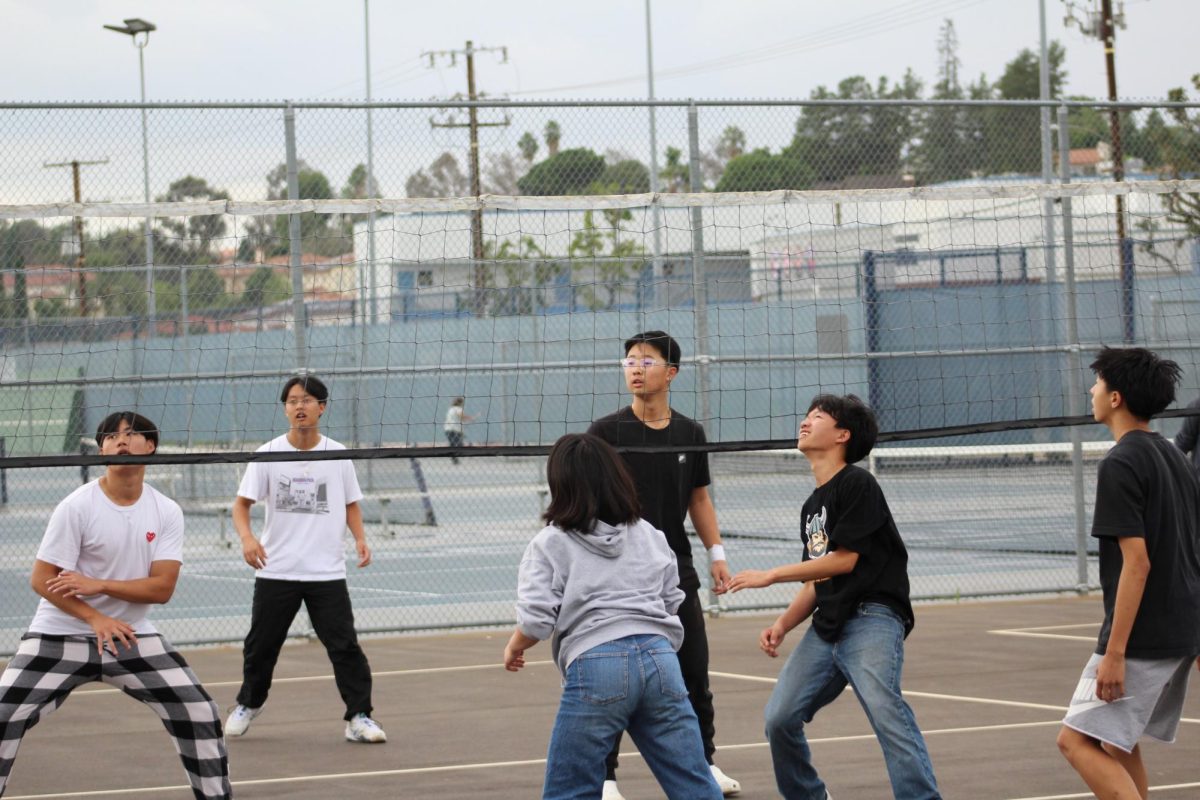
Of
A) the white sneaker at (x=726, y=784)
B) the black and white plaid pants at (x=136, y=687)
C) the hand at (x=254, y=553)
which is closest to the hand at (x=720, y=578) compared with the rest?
the white sneaker at (x=726, y=784)

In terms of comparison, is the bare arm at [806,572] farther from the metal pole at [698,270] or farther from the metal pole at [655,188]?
the metal pole at [698,270]

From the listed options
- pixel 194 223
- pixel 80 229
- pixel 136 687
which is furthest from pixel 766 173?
pixel 136 687

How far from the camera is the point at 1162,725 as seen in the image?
5.33m

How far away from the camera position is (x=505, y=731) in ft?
27.6

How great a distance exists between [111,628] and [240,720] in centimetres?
268

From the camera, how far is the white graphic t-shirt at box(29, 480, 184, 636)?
19.2 feet

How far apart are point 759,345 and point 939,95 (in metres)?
69.3

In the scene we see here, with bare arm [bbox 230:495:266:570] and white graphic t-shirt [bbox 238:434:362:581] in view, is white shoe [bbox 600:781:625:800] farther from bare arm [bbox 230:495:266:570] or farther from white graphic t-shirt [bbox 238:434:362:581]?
white graphic t-shirt [bbox 238:434:362:581]

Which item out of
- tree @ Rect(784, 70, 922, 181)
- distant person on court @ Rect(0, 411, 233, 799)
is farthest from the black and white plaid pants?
tree @ Rect(784, 70, 922, 181)

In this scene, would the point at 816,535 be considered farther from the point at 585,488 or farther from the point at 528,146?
the point at 528,146

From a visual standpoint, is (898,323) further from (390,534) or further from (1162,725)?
(1162,725)

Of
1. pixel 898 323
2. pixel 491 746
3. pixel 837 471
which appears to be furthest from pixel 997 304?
pixel 837 471

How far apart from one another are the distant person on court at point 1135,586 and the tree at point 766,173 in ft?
25.7

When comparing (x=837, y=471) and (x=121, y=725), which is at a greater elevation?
(x=837, y=471)
